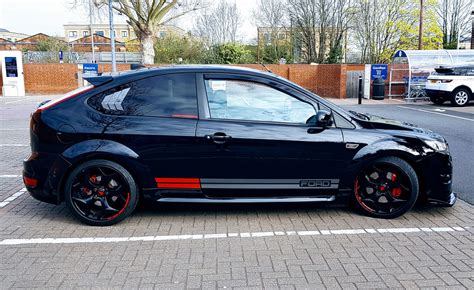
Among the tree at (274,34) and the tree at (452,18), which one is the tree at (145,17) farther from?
the tree at (452,18)

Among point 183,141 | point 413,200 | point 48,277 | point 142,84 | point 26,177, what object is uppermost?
point 142,84

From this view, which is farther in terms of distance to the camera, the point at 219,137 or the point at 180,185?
the point at 180,185

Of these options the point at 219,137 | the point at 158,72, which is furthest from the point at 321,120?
the point at 158,72

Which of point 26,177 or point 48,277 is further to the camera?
point 26,177

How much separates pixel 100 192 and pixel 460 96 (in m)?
16.0

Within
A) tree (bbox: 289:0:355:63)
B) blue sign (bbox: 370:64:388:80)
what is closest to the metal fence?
tree (bbox: 289:0:355:63)

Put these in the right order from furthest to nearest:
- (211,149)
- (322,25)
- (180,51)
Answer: (322,25), (180,51), (211,149)

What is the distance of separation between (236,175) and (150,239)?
1041 millimetres

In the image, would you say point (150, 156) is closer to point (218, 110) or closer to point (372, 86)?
point (218, 110)

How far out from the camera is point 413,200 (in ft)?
13.3

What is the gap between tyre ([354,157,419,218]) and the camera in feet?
13.2

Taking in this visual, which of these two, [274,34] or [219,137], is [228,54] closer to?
[274,34]

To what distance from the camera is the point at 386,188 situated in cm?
409

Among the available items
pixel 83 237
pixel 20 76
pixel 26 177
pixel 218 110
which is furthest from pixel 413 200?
Result: pixel 20 76
